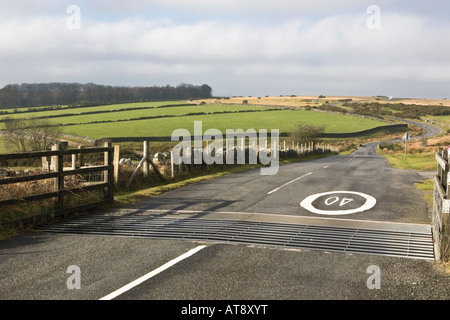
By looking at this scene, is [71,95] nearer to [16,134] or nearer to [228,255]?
[16,134]

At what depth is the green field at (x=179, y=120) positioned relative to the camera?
73.8m

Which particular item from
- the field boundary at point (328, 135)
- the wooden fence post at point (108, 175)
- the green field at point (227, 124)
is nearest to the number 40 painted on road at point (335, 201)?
the wooden fence post at point (108, 175)

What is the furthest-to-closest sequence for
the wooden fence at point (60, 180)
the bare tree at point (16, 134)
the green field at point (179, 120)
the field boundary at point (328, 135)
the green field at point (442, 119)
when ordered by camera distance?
the green field at point (442, 119) → the green field at point (179, 120) → the field boundary at point (328, 135) → the bare tree at point (16, 134) → the wooden fence at point (60, 180)

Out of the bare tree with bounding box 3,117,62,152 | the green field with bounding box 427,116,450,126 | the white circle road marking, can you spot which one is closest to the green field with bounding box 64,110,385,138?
the bare tree with bounding box 3,117,62,152

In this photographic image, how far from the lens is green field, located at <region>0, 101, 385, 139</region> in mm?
73750

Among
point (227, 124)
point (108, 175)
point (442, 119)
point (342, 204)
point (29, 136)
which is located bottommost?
point (342, 204)

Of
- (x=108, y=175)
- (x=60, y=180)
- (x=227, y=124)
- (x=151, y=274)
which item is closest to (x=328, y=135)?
(x=227, y=124)

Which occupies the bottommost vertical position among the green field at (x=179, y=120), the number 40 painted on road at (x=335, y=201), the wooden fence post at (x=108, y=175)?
the number 40 painted on road at (x=335, y=201)

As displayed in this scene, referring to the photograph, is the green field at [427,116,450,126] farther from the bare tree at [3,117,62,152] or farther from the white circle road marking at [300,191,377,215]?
Result: the white circle road marking at [300,191,377,215]

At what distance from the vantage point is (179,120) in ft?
287

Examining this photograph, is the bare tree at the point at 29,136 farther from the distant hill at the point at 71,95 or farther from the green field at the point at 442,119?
the green field at the point at 442,119

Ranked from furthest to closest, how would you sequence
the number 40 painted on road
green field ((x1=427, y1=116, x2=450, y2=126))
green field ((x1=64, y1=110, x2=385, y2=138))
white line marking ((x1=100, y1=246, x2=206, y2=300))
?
green field ((x1=427, y1=116, x2=450, y2=126))
green field ((x1=64, y1=110, x2=385, y2=138))
the number 40 painted on road
white line marking ((x1=100, y1=246, x2=206, y2=300))

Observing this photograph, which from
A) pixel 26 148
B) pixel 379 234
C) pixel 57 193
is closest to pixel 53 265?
pixel 57 193
